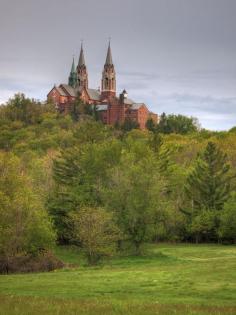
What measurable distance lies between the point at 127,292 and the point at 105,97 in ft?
523

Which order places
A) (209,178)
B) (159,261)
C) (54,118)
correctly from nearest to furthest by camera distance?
(159,261) → (209,178) → (54,118)

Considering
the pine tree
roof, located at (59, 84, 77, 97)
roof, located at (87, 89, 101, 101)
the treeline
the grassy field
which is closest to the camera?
the grassy field

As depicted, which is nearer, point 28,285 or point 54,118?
point 28,285

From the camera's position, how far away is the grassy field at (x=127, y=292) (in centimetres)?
1726

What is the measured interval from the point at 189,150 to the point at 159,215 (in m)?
55.2

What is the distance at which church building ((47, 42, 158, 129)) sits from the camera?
169m

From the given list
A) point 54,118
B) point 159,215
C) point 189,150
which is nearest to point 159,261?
point 159,215

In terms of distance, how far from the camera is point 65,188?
60.8 meters

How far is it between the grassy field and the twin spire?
153 metres

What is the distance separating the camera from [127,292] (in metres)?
23.6

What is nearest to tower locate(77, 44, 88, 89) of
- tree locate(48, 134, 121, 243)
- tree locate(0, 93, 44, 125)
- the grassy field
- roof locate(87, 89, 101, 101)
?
roof locate(87, 89, 101, 101)

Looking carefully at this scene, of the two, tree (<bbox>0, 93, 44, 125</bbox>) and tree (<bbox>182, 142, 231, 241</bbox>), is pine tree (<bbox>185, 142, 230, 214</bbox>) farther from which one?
tree (<bbox>0, 93, 44, 125</bbox>)

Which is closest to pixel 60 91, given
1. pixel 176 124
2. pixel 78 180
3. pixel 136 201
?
pixel 176 124

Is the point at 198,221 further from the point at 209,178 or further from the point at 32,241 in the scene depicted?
the point at 32,241
